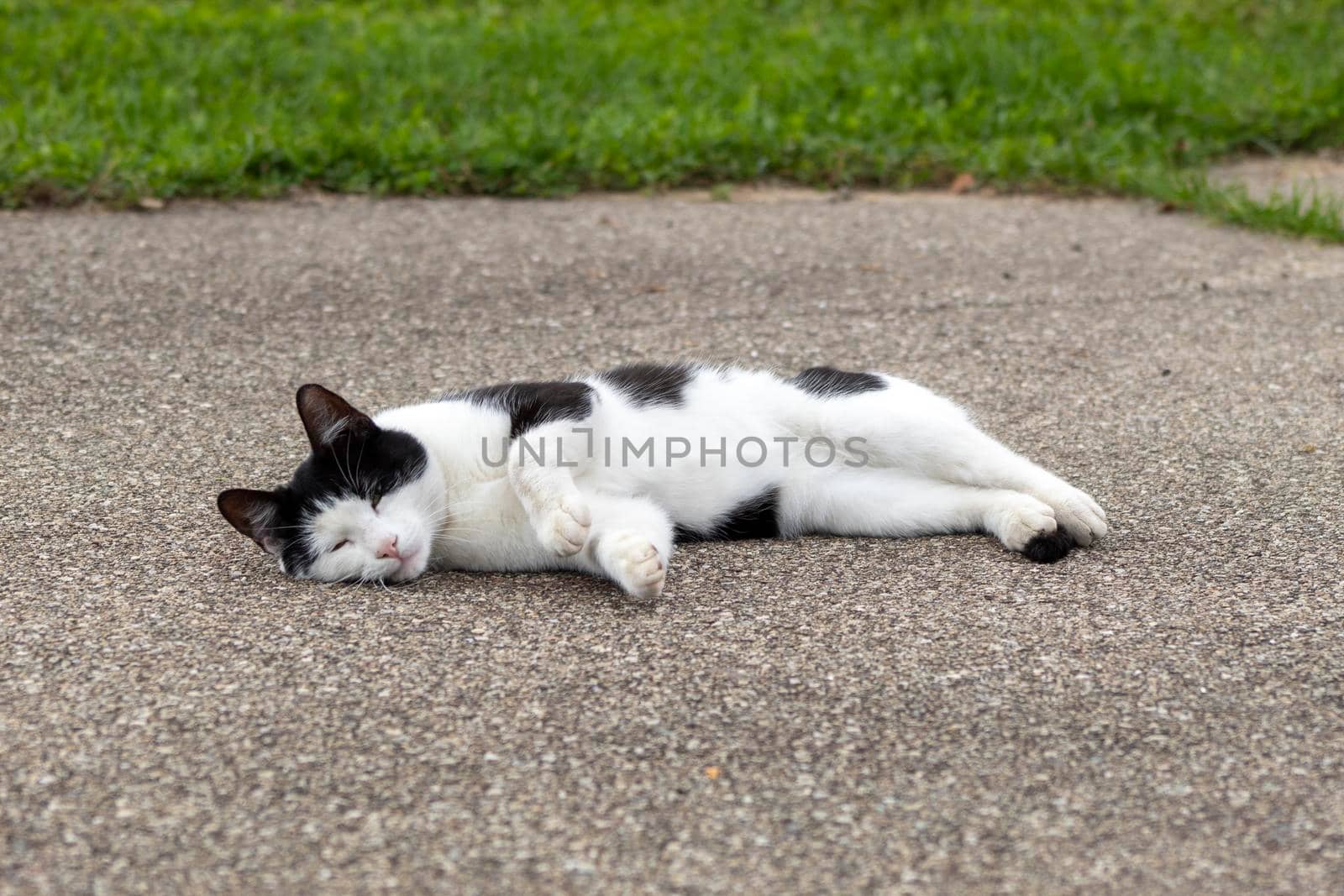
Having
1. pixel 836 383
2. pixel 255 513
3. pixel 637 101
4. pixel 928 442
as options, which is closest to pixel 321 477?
pixel 255 513

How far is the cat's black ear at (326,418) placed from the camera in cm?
296

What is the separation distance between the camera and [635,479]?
3195mm

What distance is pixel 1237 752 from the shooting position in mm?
2305

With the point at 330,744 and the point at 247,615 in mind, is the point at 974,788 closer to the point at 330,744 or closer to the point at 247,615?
the point at 330,744

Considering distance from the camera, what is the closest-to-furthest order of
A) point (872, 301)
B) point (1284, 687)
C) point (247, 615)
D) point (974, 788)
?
point (974, 788) < point (1284, 687) < point (247, 615) < point (872, 301)

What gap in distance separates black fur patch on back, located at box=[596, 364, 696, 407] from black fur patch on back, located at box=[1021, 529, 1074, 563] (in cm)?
91

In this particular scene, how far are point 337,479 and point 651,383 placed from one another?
2.77 ft

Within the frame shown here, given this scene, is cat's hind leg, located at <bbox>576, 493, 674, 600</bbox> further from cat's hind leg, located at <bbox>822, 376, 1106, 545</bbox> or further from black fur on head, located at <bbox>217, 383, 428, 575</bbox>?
cat's hind leg, located at <bbox>822, 376, 1106, 545</bbox>

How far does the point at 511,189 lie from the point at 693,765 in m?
4.23

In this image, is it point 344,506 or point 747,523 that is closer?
point 344,506

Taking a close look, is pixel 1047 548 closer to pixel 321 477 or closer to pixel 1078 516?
pixel 1078 516

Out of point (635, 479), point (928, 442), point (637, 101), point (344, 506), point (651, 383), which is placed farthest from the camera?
point (637, 101)

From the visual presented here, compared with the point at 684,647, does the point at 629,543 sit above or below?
above

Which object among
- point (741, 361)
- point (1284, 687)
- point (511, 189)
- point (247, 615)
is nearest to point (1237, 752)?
point (1284, 687)
